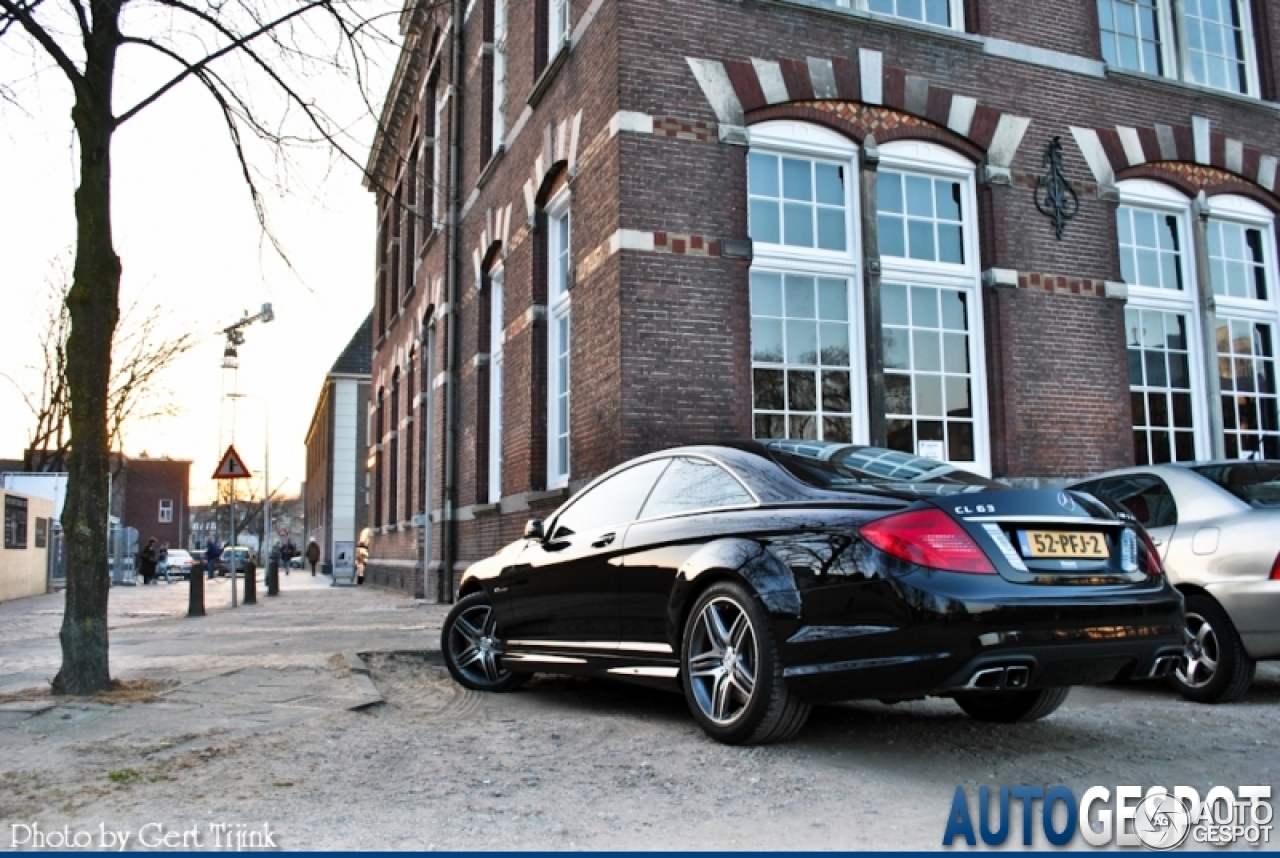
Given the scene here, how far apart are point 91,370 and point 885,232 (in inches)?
317

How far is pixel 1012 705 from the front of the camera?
5.50 metres

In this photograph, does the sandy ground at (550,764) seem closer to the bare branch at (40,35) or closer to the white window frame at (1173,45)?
the bare branch at (40,35)

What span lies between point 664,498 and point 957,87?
8.28 m

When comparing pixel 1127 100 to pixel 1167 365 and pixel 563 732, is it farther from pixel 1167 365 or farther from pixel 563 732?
pixel 563 732

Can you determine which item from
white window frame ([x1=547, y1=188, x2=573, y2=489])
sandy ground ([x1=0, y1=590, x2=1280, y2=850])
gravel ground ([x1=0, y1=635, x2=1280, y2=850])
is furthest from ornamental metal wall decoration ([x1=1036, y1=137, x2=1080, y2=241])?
A: gravel ground ([x1=0, y1=635, x2=1280, y2=850])

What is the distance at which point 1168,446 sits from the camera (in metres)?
12.9

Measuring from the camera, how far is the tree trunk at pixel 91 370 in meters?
6.81

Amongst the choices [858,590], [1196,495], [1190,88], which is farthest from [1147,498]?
[1190,88]

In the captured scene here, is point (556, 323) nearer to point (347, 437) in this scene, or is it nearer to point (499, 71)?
point (499, 71)

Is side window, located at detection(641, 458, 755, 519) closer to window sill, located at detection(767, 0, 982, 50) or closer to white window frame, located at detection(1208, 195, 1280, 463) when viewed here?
window sill, located at detection(767, 0, 982, 50)

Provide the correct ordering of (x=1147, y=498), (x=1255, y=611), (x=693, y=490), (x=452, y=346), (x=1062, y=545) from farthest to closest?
1. (x=452, y=346)
2. (x=1147, y=498)
3. (x=1255, y=611)
4. (x=693, y=490)
5. (x=1062, y=545)

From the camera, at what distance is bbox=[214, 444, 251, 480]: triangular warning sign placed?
18.5m

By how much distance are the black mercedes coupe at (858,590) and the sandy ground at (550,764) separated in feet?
1.11

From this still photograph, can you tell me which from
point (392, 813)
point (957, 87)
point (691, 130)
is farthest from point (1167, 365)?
point (392, 813)
